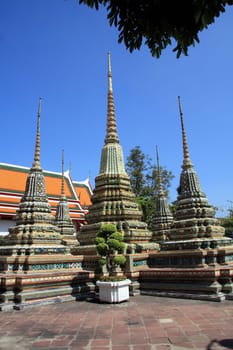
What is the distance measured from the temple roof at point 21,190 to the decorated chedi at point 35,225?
1462 cm

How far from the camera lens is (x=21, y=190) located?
94.8ft

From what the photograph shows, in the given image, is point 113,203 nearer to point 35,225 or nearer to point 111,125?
point 35,225

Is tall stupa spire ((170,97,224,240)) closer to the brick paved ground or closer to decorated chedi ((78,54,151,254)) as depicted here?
decorated chedi ((78,54,151,254))

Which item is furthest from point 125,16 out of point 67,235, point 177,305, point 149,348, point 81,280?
point 67,235

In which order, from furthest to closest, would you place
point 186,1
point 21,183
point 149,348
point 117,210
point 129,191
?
point 21,183, point 129,191, point 117,210, point 149,348, point 186,1

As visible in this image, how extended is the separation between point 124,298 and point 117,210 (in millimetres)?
4388

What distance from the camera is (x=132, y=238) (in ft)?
38.9

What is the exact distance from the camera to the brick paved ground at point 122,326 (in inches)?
193

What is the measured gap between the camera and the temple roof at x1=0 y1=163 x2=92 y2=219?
88.0 feet

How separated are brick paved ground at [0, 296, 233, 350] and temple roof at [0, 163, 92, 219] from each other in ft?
64.9

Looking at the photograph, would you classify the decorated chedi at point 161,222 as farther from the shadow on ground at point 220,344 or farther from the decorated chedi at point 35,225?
the shadow on ground at point 220,344

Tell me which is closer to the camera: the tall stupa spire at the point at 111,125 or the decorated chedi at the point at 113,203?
the decorated chedi at the point at 113,203

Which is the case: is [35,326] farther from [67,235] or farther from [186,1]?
[67,235]

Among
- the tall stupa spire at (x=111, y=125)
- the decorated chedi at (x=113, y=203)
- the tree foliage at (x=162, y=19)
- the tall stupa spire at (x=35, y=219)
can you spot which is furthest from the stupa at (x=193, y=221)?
the tree foliage at (x=162, y=19)
